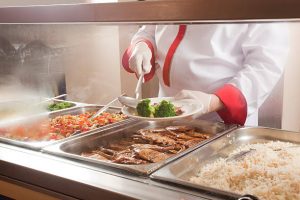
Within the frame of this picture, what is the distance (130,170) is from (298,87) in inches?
87.2

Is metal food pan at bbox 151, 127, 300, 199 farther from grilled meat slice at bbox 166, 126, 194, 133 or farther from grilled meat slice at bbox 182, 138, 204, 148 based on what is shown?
grilled meat slice at bbox 166, 126, 194, 133

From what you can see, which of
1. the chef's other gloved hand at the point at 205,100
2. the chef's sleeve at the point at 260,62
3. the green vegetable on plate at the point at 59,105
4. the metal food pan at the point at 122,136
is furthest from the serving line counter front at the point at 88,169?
the green vegetable on plate at the point at 59,105

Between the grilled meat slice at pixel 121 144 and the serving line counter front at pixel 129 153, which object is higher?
the serving line counter front at pixel 129 153

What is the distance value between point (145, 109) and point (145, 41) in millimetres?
733

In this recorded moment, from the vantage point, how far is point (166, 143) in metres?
1.57

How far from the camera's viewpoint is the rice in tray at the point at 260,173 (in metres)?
1.10

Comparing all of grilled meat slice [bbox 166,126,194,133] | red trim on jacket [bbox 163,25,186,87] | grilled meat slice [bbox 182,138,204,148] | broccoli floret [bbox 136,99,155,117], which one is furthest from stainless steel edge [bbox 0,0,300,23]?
red trim on jacket [bbox 163,25,186,87]

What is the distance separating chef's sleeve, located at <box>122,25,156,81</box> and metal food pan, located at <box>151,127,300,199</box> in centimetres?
75

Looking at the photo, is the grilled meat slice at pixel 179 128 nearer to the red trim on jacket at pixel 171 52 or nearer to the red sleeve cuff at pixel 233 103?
the red sleeve cuff at pixel 233 103

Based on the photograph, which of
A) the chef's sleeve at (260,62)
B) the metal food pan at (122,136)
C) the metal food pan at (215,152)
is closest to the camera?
the metal food pan at (215,152)

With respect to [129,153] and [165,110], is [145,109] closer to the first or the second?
[165,110]

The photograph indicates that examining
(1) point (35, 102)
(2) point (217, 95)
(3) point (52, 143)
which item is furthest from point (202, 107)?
(1) point (35, 102)

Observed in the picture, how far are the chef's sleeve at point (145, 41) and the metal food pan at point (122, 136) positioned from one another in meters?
0.42

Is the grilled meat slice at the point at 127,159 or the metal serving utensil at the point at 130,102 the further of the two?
the metal serving utensil at the point at 130,102
